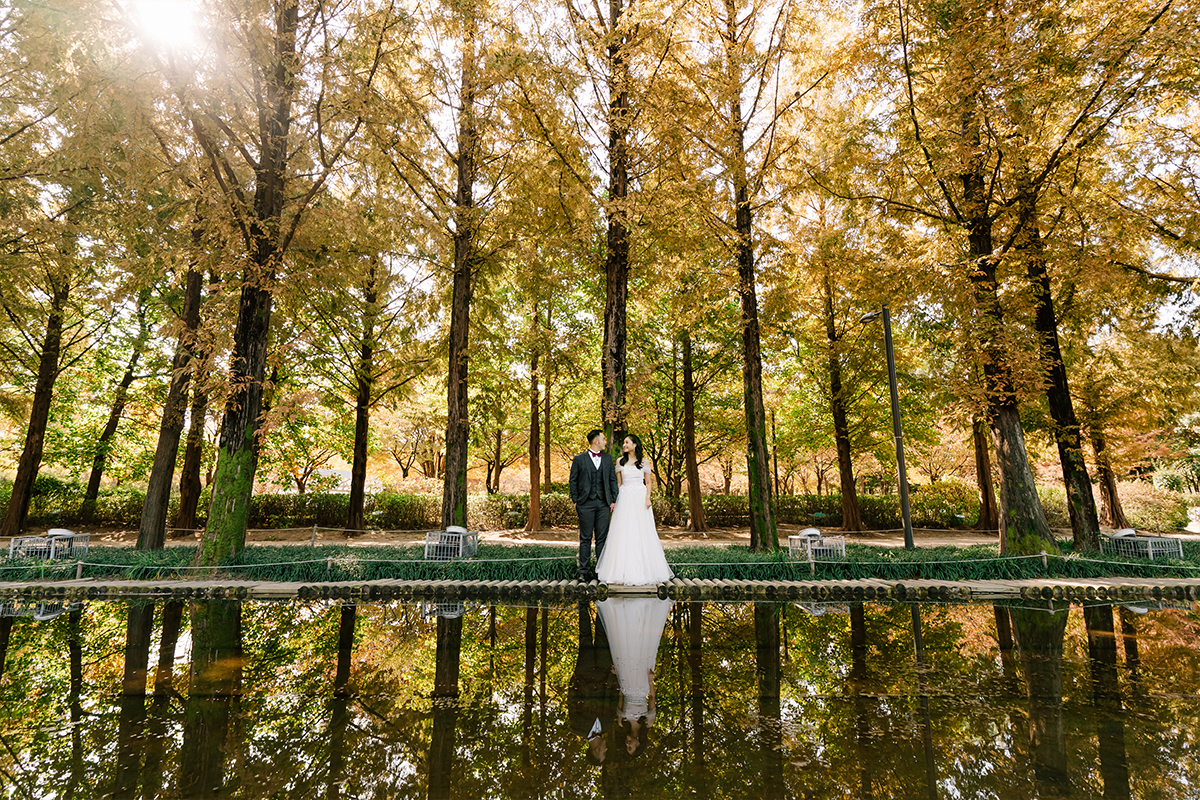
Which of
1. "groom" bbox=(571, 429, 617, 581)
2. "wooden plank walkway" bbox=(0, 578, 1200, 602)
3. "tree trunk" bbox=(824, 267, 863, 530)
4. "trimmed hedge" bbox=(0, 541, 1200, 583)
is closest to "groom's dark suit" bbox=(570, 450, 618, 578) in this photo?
"groom" bbox=(571, 429, 617, 581)

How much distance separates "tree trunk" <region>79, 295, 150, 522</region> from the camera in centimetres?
1804

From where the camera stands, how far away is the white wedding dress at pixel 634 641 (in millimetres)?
3896

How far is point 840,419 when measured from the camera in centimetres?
2059

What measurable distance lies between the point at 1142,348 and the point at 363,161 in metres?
22.1

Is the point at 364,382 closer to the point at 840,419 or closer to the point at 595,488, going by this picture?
the point at 595,488

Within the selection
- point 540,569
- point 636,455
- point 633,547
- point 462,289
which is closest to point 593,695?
point 633,547

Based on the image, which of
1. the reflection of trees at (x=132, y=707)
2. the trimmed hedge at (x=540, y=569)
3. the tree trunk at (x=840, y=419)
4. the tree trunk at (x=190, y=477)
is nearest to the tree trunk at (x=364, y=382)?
the tree trunk at (x=190, y=477)

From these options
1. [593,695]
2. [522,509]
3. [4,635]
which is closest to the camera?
[593,695]

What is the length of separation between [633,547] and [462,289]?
755 centimetres

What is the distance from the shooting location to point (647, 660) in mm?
4824

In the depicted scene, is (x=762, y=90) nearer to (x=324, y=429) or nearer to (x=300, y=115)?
(x=300, y=115)

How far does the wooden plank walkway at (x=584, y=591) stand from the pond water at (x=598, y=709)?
1.88 m

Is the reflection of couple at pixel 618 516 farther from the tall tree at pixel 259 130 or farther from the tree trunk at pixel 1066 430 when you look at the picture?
the tree trunk at pixel 1066 430

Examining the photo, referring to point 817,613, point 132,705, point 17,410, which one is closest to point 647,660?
point 817,613
